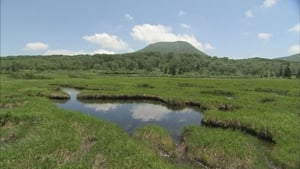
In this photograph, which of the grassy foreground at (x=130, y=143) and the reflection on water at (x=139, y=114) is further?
the reflection on water at (x=139, y=114)

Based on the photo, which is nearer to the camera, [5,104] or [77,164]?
[77,164]

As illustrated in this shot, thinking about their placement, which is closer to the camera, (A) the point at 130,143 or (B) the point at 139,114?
(A) the point at 130,143

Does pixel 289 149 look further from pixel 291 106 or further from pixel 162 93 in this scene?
pixel 162 93

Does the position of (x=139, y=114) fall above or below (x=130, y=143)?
below

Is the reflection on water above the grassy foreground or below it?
below

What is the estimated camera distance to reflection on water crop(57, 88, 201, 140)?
28.1m

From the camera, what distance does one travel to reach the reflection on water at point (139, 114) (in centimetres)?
2815

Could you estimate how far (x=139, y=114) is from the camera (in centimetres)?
A: 3344

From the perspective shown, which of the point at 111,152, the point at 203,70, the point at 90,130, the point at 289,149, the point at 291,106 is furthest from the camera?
the point at 203,70

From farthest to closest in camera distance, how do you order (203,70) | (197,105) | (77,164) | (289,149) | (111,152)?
(203,70) → (197,105) → (289,149) → (111,152) → (77,164)

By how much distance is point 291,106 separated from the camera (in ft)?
106

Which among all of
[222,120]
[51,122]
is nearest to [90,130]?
[51,122]

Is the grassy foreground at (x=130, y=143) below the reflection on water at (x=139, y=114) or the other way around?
the other way around

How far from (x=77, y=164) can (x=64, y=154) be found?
2420 mm
